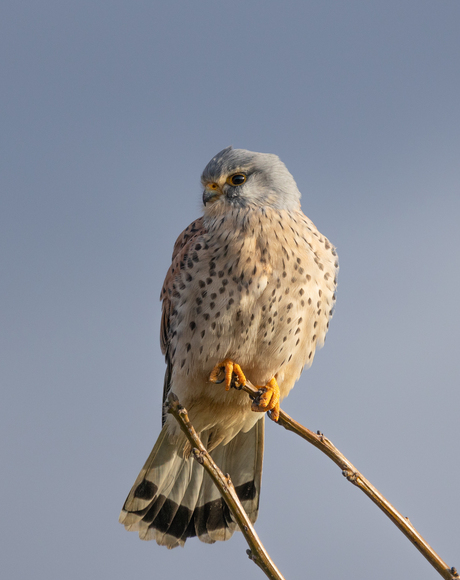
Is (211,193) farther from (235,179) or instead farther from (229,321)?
(229,321)

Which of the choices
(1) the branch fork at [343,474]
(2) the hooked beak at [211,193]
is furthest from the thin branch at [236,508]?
(2) the hooked beak at [211,193]

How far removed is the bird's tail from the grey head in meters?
1.06

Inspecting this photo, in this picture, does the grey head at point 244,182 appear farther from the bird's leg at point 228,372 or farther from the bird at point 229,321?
the bird's leg at point 228,372

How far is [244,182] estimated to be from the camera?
2.62 metres

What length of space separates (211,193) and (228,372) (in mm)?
725

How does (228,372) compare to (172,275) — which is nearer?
(228,372)

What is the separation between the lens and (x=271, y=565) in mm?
1635

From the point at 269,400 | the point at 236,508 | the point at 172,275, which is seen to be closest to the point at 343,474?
the point at 236,508

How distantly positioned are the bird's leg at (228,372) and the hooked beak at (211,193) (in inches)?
25.6

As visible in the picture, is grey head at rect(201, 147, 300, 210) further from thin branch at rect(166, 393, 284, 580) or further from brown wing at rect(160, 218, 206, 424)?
thin branch at rect(166, 393, 284, 580)

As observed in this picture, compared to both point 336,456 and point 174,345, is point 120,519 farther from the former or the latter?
point 336,456

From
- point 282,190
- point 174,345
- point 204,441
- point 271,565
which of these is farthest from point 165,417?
point 271,565

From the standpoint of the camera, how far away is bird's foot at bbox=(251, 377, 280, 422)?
2439 mm

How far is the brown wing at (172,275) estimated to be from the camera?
2662 millimetres
